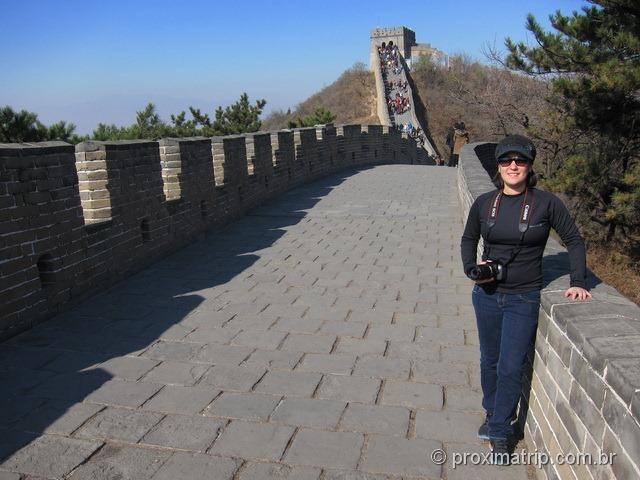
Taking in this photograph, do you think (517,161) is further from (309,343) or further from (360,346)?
(309,343)

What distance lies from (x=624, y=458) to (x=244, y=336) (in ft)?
10.5

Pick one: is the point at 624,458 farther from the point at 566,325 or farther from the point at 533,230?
the point at 533,230

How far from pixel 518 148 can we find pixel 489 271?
2.03 feet

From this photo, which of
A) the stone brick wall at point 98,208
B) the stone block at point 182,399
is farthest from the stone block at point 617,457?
the stone brick wall at point 98,208

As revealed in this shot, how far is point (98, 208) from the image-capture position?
6.06 metres

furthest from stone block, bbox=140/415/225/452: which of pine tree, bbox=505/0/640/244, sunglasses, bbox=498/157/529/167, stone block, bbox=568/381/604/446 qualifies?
pine tree, bbox=505/0/640/244

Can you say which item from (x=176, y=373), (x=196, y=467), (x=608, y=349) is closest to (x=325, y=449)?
(x=196, y=467)

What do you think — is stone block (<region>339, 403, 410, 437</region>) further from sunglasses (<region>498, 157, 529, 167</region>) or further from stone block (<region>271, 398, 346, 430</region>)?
sunglasses (<region>498, 157, 529, 167</region>)

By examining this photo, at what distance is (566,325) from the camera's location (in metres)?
2.50

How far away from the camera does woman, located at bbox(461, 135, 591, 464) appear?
2912 millimetres

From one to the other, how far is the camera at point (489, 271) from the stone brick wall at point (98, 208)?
11.5 ft

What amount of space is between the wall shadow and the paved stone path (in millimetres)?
14

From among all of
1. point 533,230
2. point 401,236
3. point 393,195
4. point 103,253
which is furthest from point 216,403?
point 393,195

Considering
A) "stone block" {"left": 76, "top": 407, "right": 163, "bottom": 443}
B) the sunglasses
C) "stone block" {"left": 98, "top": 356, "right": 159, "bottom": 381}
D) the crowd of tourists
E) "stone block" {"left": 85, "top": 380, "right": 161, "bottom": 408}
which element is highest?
the crowd of tourists
